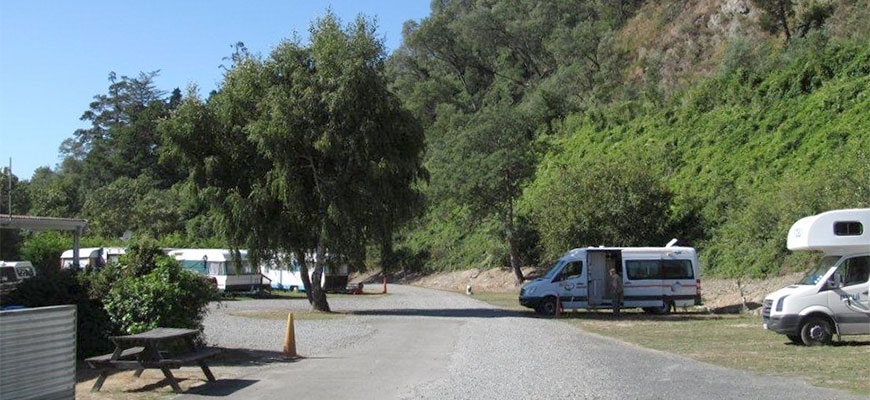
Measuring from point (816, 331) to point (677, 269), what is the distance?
12900mm

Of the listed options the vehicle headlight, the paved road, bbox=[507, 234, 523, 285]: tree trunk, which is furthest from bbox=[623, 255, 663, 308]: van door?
bbox=[507, 234, 523, 285]: tree trunk

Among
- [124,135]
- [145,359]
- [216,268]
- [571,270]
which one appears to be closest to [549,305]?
[571,270]

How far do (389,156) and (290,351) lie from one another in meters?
14.6

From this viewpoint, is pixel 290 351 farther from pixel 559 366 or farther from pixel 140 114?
pixel 140 114

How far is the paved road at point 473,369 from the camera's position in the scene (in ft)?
38.9

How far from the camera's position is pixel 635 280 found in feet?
101

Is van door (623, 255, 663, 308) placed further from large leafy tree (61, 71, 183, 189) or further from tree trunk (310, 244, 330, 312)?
large leafy tree (61, 71, 183, 189)

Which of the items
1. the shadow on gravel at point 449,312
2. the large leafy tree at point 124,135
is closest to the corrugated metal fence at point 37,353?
the shadow on gravel at point 449,312

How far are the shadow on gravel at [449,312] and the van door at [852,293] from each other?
42.9 feet

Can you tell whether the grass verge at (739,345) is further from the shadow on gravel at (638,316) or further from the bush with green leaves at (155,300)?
the bush with green leaves at (155,300)

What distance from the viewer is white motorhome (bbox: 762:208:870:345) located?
17906mm

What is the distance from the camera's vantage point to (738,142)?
43.2 m

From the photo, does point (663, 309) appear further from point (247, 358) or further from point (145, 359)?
point (145, 359)

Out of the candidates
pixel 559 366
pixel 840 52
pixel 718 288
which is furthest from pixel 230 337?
pixel 840 52
